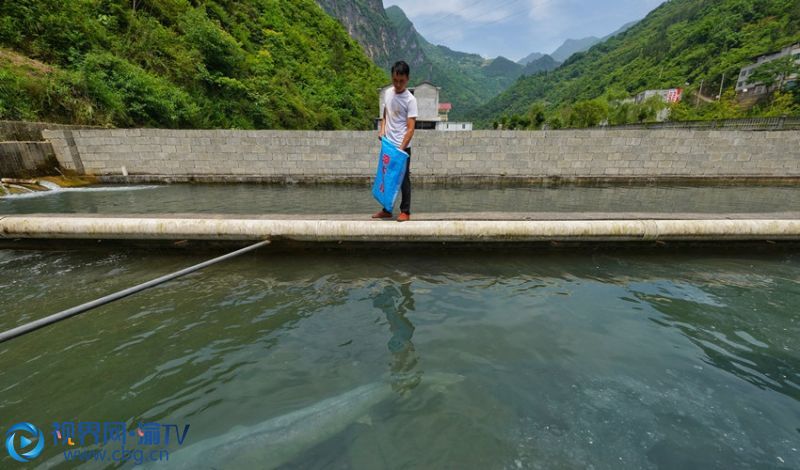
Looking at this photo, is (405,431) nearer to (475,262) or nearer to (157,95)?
(475,262)

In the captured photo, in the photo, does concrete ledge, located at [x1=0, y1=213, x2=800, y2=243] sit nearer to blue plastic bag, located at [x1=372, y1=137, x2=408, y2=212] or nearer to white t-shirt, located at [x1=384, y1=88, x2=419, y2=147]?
blue plastic bag, located at [x1=372, y1=137, x2=408, y2=212]

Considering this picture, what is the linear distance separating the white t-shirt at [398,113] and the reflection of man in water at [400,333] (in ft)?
5.83

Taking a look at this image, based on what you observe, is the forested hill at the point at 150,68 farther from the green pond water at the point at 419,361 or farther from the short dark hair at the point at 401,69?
the short dark hair at the point at 401,69

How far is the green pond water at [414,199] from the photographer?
6.86m

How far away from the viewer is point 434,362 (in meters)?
2.06

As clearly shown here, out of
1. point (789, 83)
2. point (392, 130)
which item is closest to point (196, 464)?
point (392, 130)

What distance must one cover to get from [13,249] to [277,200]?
4497mm

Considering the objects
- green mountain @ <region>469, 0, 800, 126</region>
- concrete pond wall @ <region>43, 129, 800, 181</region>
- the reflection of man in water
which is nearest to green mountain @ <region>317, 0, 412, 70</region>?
green mountain @ <region>469, 0, 800, 126</region>

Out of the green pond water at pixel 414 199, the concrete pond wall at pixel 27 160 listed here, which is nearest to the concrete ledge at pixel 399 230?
the green pond water at pixel 414 199

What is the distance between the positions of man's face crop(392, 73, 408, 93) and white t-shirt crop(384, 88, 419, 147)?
50 mm

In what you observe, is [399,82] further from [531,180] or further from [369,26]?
[369,26]

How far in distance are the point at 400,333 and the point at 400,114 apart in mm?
2517

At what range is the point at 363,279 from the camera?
3.32m

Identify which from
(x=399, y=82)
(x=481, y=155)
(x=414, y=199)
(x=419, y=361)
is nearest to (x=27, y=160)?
(x=414, y=199)
